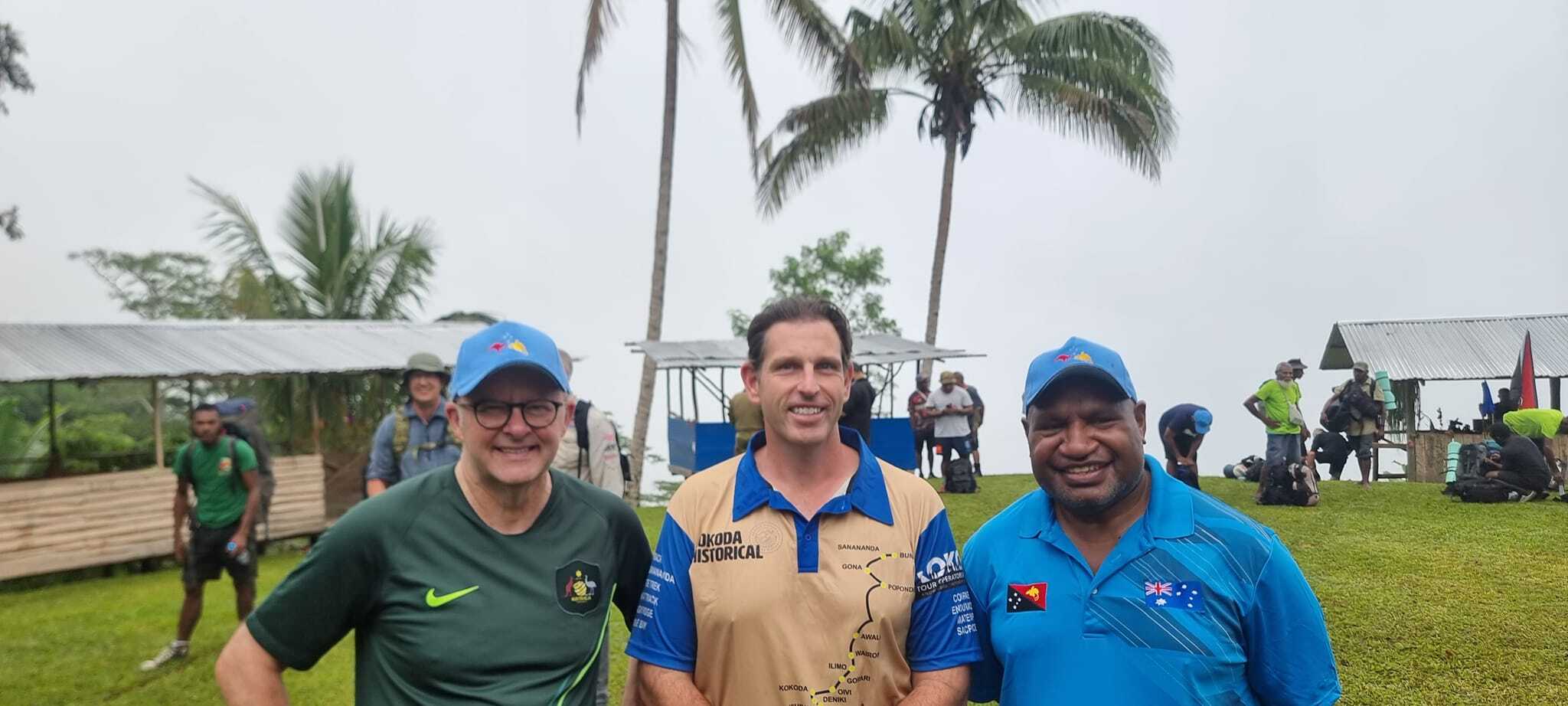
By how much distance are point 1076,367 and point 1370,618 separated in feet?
21.8

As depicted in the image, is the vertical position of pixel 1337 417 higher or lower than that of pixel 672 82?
lower

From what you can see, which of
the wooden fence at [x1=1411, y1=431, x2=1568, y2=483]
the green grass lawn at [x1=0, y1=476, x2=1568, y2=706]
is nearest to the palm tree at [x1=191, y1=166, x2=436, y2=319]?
the green grass lawn at [x1=0, y1=476, x2=1568, y2=706]

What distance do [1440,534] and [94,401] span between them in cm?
2877

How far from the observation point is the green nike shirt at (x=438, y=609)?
229 cm

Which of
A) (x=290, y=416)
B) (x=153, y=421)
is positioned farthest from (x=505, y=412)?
(x=290, y=416)

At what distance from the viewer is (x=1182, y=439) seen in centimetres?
955

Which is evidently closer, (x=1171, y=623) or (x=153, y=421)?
(x=1171, y=623)

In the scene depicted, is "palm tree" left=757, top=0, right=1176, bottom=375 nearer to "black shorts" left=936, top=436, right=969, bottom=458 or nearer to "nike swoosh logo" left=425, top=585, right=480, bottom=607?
"black shorts" left=936, top=436, right=969, bottom=458

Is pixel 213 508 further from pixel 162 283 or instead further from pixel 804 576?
pixel 162 283

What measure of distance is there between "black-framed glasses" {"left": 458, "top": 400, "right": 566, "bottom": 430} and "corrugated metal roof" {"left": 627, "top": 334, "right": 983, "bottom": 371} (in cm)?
1509

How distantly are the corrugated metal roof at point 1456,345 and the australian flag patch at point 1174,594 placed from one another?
19173 millimetres

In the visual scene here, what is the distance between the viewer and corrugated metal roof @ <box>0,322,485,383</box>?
13.2 metres

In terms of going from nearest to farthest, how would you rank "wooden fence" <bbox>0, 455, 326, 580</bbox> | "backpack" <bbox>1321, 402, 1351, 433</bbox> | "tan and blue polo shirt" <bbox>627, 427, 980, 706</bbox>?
"tan and blue polo shirt" <bbox>627, 427, 980, 706</bbox> < "wooden fence" <bbox>0, 455, 326, 580</bbox> < "backpack" <bbox>1321, 402, 1351, 433</bbox>

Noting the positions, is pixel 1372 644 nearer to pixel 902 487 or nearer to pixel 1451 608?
pixel 1451 608
